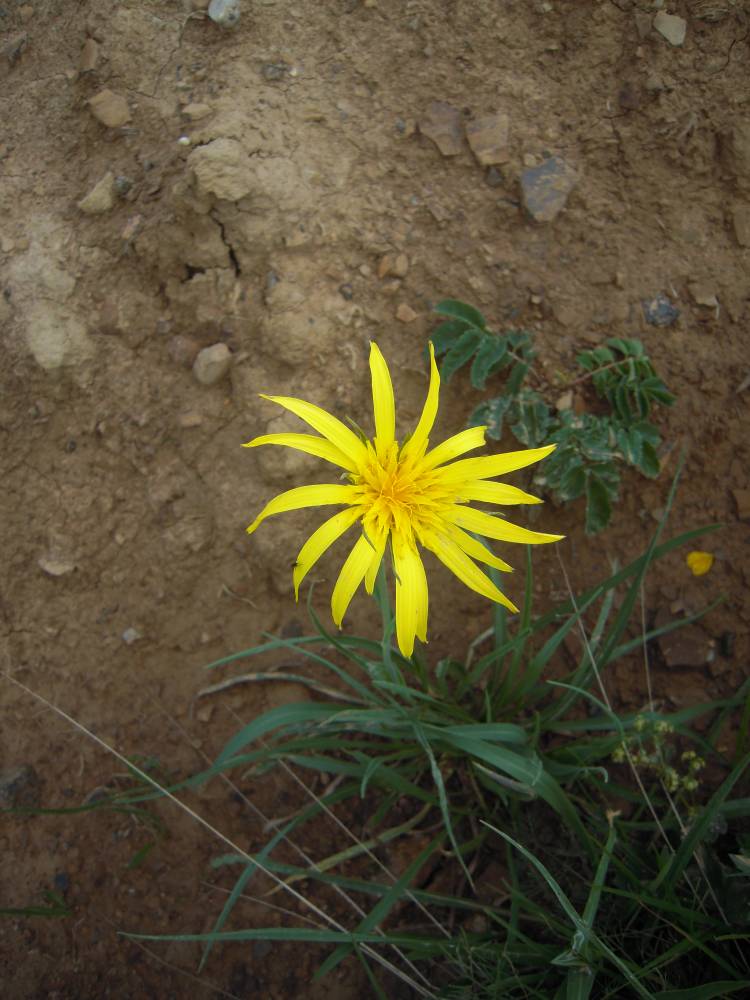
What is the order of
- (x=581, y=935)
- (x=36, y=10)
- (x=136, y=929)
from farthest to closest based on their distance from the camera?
(x=36, y=10) → (x=136, y=929) → (x=581, y=935)

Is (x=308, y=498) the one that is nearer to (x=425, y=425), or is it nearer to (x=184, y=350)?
(x=425, y=425)

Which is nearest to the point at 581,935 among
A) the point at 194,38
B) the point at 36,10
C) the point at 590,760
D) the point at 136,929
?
the point at 590,760

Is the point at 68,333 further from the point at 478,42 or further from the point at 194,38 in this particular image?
the point at 478,42

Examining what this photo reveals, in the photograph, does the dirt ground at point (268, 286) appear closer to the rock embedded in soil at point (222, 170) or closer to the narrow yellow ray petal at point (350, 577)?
the rock embedded in soil at point (222, 170)

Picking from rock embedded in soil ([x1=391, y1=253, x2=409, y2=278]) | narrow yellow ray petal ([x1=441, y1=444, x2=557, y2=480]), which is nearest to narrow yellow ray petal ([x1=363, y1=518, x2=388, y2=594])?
narrow yellow ray petal ([x1=441, y1=444, x2=557, y2=480])

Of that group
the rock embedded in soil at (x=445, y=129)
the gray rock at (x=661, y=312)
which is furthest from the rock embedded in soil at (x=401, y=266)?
the gray rock at (x=661, y=312)

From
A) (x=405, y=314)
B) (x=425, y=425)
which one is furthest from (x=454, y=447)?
(x=405, y=314)
